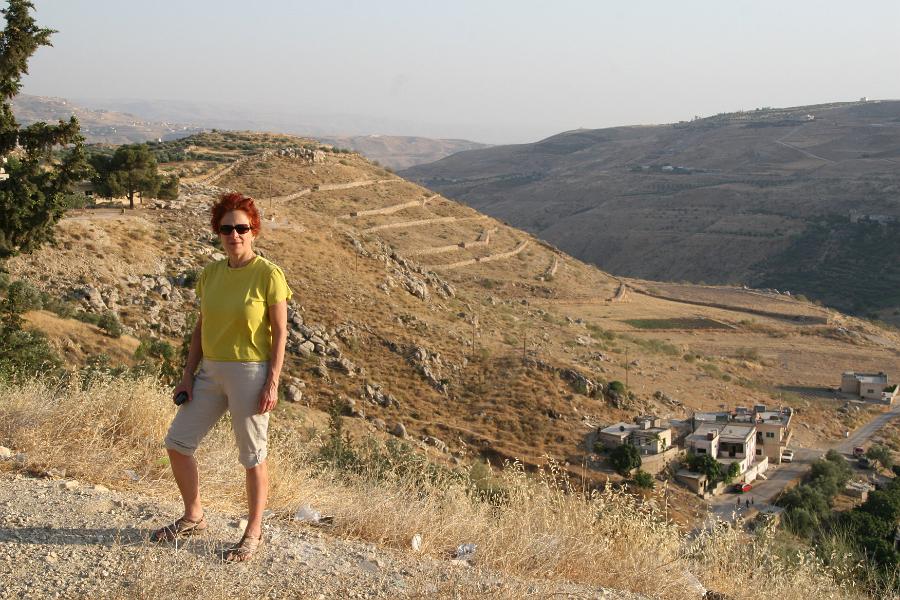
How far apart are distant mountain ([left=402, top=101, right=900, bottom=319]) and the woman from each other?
5669 centimetres

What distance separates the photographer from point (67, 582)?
10.4 ft

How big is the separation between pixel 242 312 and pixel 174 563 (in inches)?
44.0

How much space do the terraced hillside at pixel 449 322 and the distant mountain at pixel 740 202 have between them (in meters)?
22.7

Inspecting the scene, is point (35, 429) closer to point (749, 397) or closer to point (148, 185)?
point (148, 185)

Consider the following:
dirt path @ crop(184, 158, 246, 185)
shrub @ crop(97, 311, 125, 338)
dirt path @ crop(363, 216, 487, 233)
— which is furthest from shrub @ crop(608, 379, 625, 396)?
dirt path @ crop(184, 158, 246, 185)

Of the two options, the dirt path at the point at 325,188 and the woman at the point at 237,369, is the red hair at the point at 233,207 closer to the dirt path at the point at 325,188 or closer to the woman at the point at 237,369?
the woman at the point at 237,369

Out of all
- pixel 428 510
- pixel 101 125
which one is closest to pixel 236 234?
pixel 428 510

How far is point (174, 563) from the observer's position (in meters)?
3.32

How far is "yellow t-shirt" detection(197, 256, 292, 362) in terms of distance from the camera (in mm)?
3686

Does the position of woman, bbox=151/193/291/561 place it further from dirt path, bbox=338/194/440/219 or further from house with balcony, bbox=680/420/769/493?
dirt path, bbox=338/194/440/219

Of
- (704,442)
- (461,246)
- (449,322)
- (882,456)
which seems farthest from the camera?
(461,246)

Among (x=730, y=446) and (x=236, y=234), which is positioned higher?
(x=236, y=234)

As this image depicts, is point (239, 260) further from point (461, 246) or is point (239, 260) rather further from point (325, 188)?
point (325, 188)

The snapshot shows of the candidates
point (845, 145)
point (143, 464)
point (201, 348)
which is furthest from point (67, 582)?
point (845, 145)
